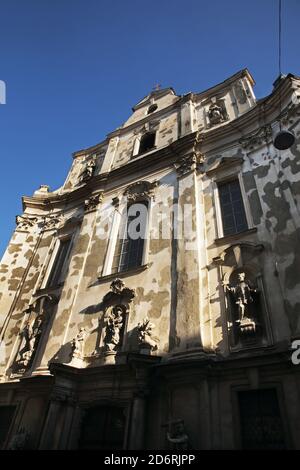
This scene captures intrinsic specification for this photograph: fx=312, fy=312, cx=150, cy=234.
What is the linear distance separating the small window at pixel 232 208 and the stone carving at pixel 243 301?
2.03m

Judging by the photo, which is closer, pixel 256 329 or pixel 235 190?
pixel 256 329

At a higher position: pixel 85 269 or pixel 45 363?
pixel 85 269

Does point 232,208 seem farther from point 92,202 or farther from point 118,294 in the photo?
point 92,202

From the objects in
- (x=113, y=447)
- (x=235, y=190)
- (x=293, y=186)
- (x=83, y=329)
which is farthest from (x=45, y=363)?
(x=293, y=186)

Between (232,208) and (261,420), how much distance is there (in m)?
6.41

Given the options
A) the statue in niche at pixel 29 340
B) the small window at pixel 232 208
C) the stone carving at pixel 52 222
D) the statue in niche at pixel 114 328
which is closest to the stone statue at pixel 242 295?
the small window at pixel 232 208

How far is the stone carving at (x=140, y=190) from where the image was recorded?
524 inches

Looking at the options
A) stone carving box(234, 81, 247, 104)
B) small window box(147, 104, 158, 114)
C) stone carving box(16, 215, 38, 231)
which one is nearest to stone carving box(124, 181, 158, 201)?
stone carving box(234, 81, 247, 104)

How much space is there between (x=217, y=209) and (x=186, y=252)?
6.65ft

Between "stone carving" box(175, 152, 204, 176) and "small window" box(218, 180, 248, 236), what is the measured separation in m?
1.50

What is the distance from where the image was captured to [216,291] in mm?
8859

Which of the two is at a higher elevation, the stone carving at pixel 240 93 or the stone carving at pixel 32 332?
the stone carving at pixel 240 93

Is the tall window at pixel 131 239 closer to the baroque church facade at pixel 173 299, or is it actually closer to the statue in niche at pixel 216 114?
the baroque church facade at pixel 173 299

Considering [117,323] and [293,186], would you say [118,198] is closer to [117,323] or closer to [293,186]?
[117,323]
